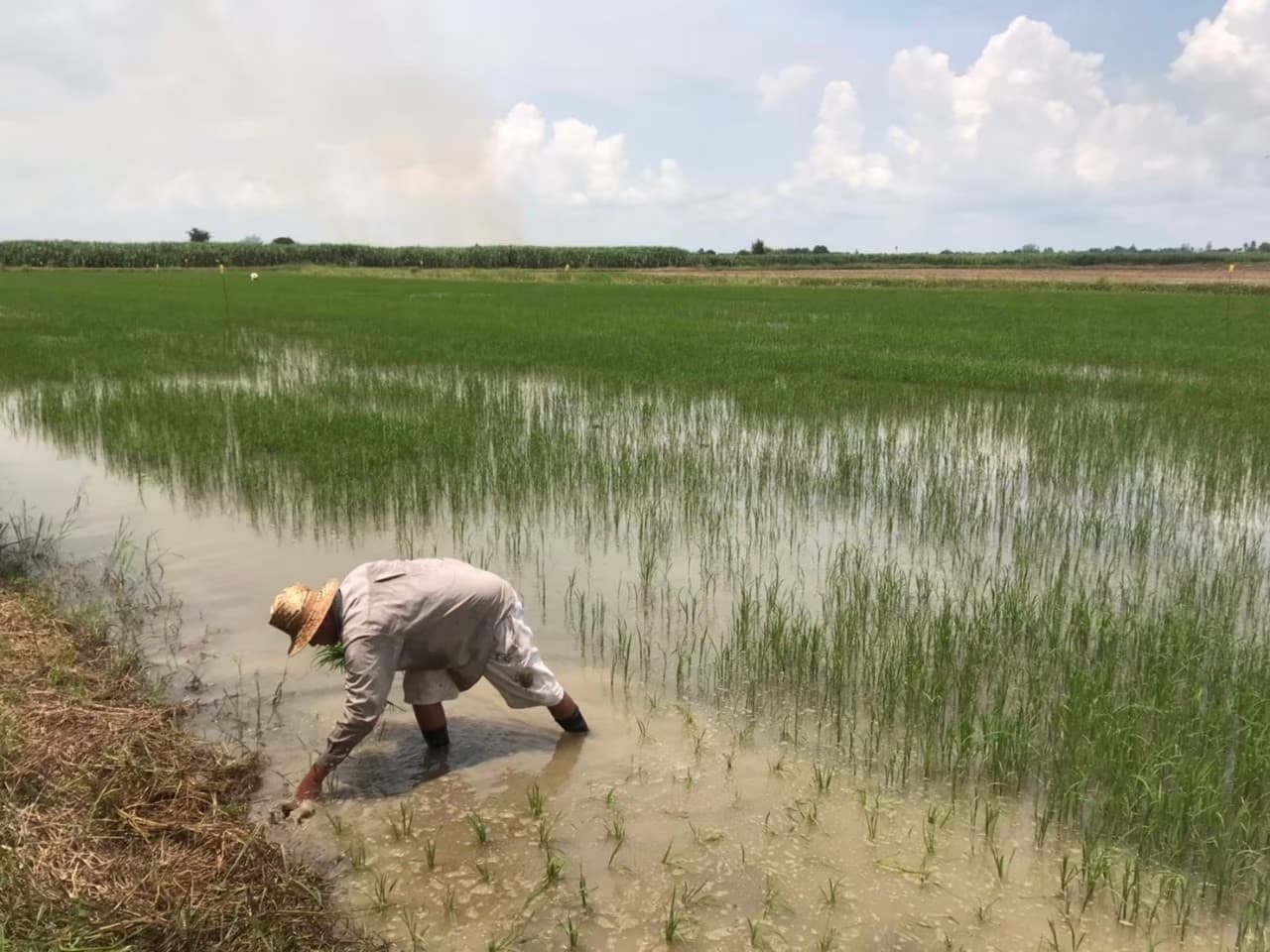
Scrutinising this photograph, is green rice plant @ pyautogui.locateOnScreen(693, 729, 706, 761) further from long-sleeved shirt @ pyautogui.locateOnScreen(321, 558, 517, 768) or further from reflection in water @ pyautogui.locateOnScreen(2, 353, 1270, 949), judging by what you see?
long-sleeved shirt @ pyautogui.locateOnScreen(321, 558, 517, 768)

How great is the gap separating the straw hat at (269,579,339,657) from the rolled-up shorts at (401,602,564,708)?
471 millimetres

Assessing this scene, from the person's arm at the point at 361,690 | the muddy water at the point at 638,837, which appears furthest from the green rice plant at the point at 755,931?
the person's arm at the point at 361,690

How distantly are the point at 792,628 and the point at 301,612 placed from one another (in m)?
2.02

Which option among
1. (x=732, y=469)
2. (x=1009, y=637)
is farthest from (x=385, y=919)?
(x=732, y=469)

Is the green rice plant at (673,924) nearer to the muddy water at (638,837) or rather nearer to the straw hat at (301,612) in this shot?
the muddy water at (638,837)

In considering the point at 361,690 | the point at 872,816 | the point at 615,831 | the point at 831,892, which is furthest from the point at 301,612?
the point at 872,816

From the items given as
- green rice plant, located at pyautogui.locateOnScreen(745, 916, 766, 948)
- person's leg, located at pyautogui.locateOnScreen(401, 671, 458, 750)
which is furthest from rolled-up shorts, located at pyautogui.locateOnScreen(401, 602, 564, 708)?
green rice plant, located at pyautogui.locateOnScreen(745, 916, 766, 948)

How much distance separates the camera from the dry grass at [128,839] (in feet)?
7.11

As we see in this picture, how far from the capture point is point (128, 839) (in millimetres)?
2512

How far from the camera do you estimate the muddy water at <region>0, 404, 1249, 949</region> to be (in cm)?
240

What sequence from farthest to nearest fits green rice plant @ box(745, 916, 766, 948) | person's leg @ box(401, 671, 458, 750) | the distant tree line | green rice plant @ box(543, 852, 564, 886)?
the distant tree line
person's leg @ box(401, 671, 458, 750)
green rice plant @ box(543, 852, 564, 886)
green rice plant @ box(745, 916, 766, 948)

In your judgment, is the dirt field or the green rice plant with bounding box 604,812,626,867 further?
the dirt field

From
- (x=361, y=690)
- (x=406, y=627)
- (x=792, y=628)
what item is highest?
(x=406, y=627)

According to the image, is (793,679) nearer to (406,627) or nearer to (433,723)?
(433,723)
